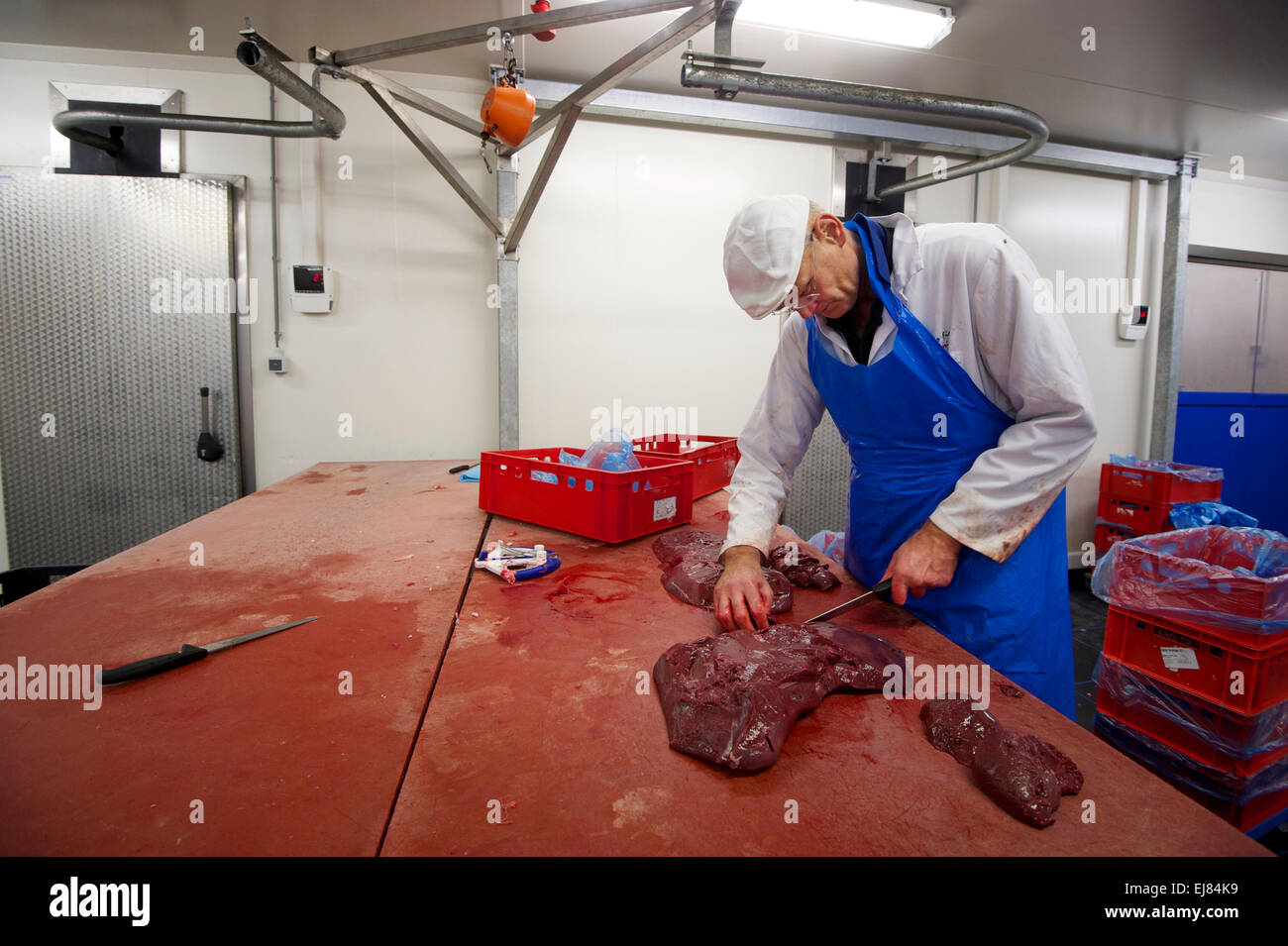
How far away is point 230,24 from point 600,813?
171 inches

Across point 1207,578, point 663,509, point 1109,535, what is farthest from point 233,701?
point 1109,535

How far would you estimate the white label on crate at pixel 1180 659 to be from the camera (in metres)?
2.19

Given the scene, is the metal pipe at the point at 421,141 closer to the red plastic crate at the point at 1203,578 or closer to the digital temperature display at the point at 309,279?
the digital temperature display at the point at 309,279

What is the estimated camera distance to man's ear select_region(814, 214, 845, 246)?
1573mm

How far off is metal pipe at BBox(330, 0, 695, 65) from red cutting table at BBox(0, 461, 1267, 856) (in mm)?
1931

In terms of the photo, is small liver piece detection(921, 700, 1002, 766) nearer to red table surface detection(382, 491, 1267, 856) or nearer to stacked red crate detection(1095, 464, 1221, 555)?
red table surface detection(382, 491, 1267, 856)

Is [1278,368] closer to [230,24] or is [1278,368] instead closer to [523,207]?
[523,207]

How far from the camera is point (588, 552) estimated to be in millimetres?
1903

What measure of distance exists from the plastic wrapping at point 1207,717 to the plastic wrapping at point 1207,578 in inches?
11.8

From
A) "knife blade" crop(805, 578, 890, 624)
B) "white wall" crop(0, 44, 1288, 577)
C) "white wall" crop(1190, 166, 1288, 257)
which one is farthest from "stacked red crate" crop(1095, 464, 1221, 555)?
"knife blade" crop(805, 578, 890, 624)

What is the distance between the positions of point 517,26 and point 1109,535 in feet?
18.0

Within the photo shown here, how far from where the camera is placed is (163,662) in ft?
3.61

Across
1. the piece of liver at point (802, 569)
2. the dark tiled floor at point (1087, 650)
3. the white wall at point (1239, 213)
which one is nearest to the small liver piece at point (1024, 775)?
the piece of liver at point (802, 569)
